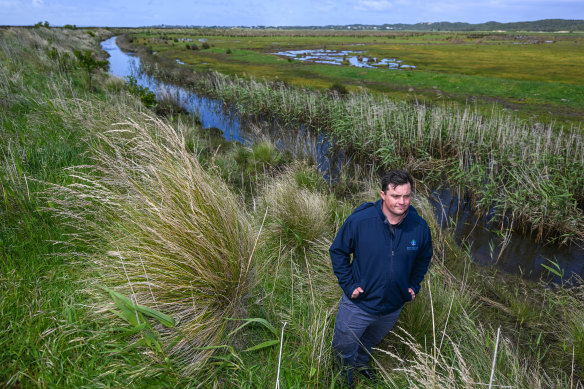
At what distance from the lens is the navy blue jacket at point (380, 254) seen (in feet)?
8.89

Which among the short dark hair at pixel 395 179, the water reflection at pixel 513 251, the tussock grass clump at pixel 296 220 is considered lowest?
the water reflection at pixel 513 251

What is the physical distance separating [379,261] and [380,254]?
0.21 feet

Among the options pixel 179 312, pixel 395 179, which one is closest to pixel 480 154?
pixel 395 179

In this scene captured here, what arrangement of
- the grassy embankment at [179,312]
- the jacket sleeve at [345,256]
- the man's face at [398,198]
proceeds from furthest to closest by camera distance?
1. the jacket sleeve at [345,256]
2. the man's face at [398,198]
3. the grassy embankment at [179,312]

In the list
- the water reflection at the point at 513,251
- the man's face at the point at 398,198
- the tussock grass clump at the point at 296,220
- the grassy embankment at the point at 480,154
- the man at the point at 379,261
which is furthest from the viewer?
the grassy embankment at the point at 480,154

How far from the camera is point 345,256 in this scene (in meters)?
2.92

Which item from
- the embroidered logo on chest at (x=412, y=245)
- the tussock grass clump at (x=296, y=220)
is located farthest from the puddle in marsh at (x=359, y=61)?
the embroidered logo on chest at (x=412, y=245)

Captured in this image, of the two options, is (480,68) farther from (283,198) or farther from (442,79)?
(283,198)

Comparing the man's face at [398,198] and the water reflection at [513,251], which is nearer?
the man's face at [398,198]

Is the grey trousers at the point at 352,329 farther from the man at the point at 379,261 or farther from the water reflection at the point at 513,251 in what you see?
the water reflection at the point at 513,251

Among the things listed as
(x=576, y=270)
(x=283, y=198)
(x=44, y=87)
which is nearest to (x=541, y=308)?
(x=576, y=270)

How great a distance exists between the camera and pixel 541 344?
425 cm

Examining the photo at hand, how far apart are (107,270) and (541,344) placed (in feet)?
17.6

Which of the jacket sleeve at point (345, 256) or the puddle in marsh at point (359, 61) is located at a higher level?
the puddle in marsh at point (359, 61)
